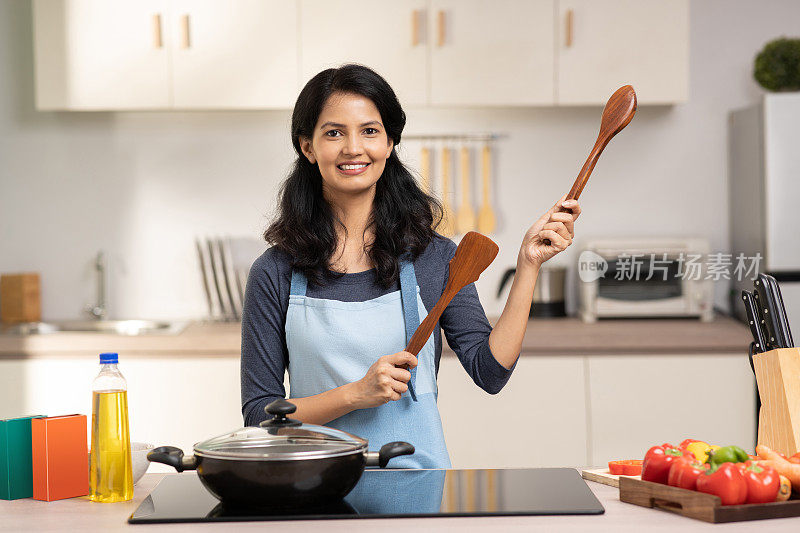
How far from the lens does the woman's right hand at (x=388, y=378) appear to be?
1.39m

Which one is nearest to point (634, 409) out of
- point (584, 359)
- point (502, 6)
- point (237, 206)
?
point (584, 359)

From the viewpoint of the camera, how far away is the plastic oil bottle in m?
1.24

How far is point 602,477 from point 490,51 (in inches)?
81.6

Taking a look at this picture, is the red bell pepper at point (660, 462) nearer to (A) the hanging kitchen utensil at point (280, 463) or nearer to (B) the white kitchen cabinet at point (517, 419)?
(A) the hanging kitchen utensil at point (280, 463)

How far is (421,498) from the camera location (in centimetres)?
122

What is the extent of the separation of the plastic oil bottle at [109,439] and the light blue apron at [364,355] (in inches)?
16.4

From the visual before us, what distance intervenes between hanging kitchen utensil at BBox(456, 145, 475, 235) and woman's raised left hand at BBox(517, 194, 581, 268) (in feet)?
6.33

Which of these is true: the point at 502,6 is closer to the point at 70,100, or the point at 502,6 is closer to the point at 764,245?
the point at 764,245

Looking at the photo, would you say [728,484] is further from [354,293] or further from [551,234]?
[354,293]

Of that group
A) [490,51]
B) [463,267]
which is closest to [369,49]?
[490,51]

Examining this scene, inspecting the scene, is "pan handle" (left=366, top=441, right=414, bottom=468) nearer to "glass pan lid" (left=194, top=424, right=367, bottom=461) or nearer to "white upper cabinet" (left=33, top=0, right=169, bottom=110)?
"glass pan lid" (left=194, top=424, right=367, bottom=461)

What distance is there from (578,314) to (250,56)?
157 centimetres

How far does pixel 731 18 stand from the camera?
3412 mm

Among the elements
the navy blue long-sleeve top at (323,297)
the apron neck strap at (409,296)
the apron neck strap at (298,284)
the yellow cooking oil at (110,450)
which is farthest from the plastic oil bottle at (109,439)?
the apron neck strap at (409,296)
